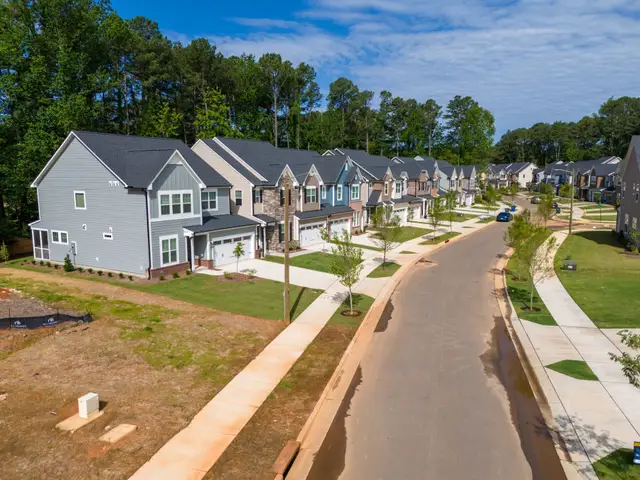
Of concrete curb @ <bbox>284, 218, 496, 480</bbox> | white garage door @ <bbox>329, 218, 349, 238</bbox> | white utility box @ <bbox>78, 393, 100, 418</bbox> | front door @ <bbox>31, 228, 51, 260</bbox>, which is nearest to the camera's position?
concrete curb @ <bbox>284, 218, 496, 480</bbox>

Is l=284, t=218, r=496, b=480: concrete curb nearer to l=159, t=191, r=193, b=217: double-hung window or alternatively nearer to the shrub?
l=159, t=191, r=193, b=217: double-hung window

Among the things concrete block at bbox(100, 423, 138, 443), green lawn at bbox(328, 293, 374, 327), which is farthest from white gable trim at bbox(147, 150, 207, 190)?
concrete block at bbox(100, 423, 138, 443)

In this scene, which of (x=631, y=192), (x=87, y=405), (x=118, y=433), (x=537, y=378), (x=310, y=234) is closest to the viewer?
(x=118, y=433)

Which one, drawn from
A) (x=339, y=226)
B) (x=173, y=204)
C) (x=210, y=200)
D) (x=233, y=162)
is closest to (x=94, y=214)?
(x=173, y=204)

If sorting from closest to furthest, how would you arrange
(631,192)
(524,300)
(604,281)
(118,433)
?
(118,433), (524,300), (604,281), (631,192)

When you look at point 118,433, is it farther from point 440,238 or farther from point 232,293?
point 440,238

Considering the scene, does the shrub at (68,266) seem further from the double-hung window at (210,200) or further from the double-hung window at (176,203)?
the double-hung window at (210,200)

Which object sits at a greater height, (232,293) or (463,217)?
(463,217)
